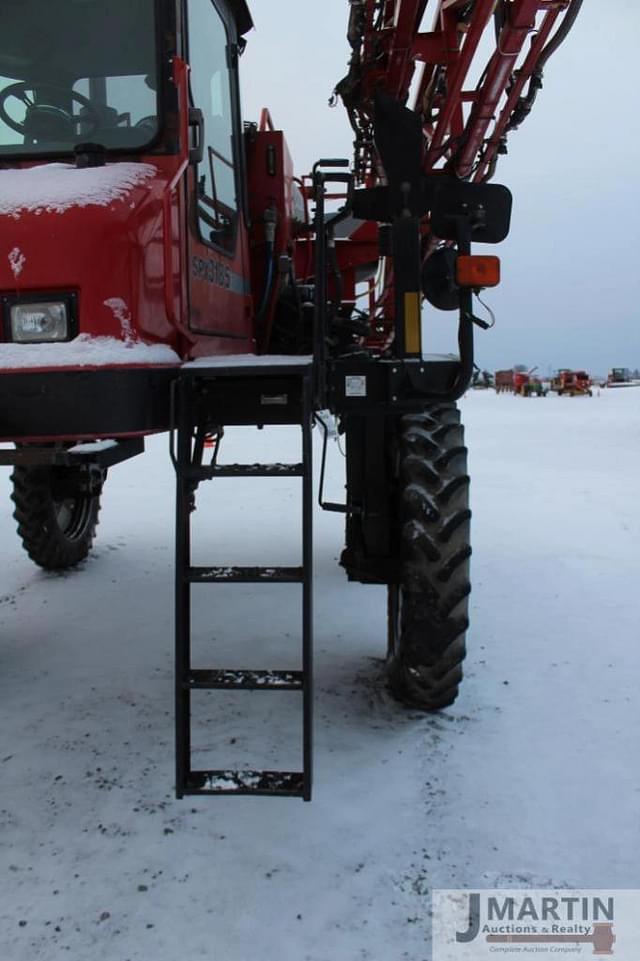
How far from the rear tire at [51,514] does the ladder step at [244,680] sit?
300cm

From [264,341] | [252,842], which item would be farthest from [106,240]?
[252,842]

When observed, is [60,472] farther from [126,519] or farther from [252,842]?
[252,842]

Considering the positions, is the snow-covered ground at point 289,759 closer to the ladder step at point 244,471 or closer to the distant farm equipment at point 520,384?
the ladder step at point 244,471

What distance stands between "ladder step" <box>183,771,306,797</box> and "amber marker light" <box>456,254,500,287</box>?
5.83 feet

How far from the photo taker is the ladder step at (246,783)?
2506mm

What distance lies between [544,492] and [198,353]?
656 centimetres

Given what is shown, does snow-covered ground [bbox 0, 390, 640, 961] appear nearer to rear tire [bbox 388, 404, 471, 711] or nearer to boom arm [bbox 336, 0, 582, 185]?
rear tire [bbox 388, 404, 471, 711]

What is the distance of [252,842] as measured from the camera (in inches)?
98.2

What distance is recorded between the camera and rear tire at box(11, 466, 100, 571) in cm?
537

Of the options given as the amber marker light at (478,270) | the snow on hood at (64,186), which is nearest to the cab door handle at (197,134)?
the snow on hood at (64,186)

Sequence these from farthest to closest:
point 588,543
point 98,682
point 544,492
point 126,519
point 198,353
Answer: point 544,492 < point 126,519 < point 588,543 < point 98,682 < point 198,353

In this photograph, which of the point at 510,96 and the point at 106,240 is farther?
the point at 510,96

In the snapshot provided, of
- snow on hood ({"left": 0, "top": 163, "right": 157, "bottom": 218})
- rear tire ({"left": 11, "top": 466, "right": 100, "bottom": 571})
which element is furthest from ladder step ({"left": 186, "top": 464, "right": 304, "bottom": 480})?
rear tire ({"left": 11, "top": 466, "right": 100, "bottom": 571})

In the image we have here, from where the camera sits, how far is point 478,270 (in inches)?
111
